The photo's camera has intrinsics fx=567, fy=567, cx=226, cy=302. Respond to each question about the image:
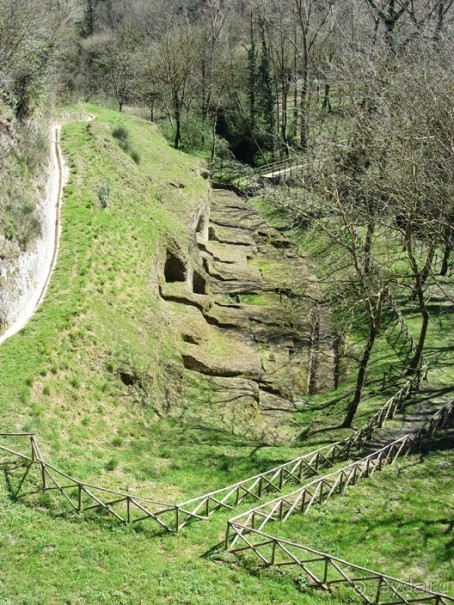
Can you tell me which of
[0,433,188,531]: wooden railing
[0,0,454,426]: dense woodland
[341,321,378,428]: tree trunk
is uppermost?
[0,0,454,426]: dense woodland

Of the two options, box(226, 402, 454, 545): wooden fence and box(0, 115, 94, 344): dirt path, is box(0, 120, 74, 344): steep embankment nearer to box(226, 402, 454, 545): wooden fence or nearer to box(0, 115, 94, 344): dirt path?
box(0, 115, 94, 344): dirt path

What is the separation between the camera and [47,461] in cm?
1530

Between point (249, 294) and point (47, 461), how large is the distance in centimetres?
2145

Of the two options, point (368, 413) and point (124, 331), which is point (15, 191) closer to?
point (124, 331)

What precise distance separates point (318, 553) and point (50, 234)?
19.1 meters

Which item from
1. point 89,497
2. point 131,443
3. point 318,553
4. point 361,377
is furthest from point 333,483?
point 89,497

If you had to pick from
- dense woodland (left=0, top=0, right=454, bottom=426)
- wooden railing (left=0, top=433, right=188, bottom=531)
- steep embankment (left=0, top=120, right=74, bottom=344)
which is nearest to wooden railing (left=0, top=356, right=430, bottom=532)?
wooden railing (left=0, top=433, right=188, bottom=531)

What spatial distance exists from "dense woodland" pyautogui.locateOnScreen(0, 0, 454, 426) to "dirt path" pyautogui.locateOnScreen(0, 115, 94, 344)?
1704mm

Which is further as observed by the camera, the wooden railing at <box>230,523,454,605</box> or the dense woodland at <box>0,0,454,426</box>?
the dense woodland at <box>0,0,454,426</box>

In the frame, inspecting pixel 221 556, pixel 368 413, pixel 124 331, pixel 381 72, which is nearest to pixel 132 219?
pixel 124 331

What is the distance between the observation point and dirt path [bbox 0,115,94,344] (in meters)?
20.7

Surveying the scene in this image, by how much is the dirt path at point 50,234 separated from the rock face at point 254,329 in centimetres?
592

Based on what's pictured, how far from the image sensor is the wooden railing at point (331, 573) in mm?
12141

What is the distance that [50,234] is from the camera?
2598 cm
